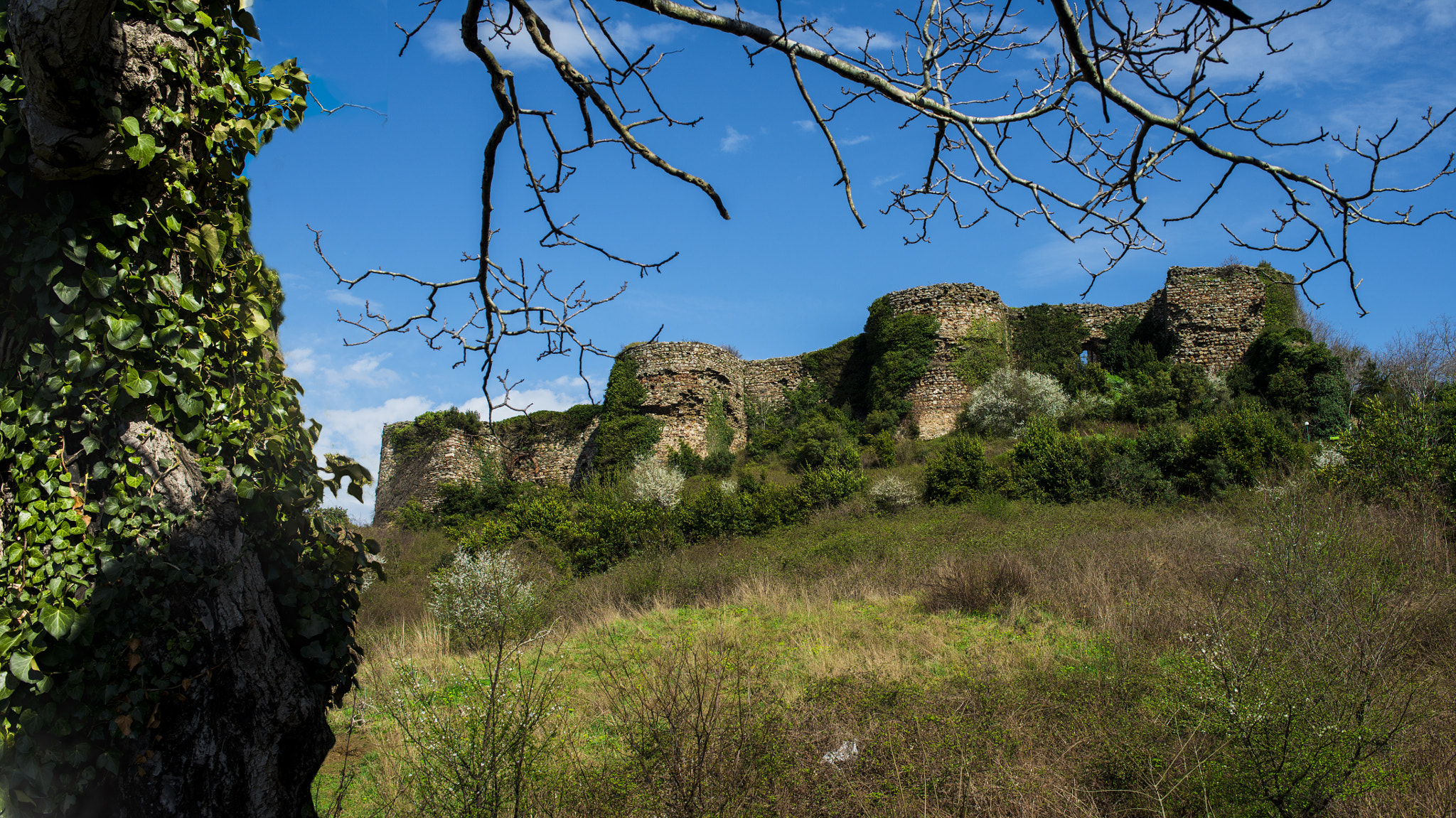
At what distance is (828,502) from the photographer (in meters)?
13.8

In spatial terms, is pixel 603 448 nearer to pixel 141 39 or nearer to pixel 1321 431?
pixel 1321 431

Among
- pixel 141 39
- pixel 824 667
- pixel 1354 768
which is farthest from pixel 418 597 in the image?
pixel 1354 768

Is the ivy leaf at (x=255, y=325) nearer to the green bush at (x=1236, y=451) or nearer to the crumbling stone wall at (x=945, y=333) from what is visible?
the green bush at (x=1236, y=451)

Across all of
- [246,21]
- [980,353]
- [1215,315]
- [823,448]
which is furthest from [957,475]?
[246,21]

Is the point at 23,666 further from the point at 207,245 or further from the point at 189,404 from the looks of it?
the point at 207,245

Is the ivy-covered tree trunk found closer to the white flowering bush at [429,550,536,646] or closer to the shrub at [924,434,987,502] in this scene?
the white flowering bush at [429,550,536,646]

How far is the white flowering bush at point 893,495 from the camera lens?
13344mm

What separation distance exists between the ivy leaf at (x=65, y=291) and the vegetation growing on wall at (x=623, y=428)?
16.7 m

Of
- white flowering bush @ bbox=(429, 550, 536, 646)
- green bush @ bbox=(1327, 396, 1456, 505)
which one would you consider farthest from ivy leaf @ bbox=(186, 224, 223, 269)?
green bush @ bbox=(1327, 396, 1456, 505)

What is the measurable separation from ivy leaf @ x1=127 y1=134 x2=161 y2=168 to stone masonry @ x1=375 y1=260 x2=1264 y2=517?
16.6 m

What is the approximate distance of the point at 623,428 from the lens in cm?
1936

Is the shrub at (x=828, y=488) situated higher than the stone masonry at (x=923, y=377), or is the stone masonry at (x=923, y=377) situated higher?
the stone masonry at (x=923, y=377)

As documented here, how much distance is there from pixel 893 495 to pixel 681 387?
26.6 feet

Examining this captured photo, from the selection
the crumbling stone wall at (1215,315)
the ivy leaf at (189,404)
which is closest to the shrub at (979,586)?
the ivy leaf at (189,404)
